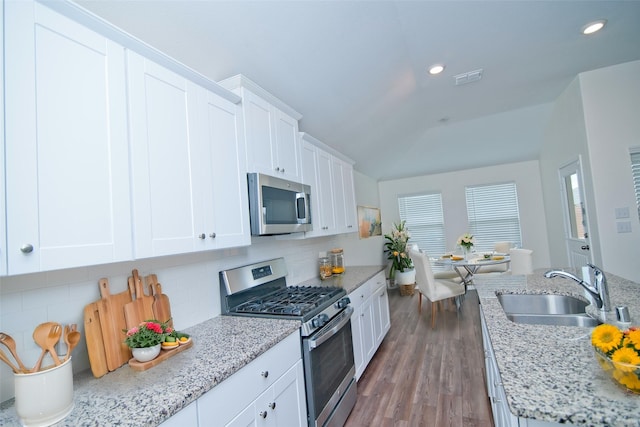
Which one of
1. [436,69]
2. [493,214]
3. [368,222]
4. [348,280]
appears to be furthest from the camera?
[493,214]

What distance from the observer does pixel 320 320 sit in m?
1.87

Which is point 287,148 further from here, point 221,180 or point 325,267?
point 325,267

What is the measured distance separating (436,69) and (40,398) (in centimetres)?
Answer: 368

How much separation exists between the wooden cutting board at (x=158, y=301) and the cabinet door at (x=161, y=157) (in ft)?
1.12

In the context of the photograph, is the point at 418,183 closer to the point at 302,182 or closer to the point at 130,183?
the point at 302,182

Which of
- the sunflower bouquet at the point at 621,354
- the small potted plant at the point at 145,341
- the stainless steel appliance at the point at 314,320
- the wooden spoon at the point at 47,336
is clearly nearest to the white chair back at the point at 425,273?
the stainless steel appliance at the point at 314,320

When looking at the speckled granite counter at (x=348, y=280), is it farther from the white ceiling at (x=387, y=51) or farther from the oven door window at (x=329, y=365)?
the white ceiling at (x=387, y=51)

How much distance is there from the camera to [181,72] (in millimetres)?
1490

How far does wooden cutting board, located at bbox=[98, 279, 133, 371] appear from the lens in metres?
1.27

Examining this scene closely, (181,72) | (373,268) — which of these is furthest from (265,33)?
(373,268)

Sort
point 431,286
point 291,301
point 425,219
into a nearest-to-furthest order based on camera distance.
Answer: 1. point 291,301
2. point 431,286
3. point 425,219

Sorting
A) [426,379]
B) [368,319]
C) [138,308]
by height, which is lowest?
[426,379]

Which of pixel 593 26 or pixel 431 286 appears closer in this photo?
pixel 593 26

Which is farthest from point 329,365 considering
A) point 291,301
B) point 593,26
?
point 593,26
